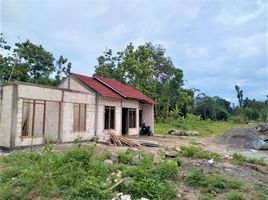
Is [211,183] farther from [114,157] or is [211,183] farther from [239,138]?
[239,138]

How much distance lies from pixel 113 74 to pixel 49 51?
312 inches

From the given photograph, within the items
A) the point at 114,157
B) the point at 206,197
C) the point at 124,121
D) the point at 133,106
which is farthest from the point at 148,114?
the point at 206,197

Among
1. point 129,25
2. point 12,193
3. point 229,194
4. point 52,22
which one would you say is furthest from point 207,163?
point 52,22

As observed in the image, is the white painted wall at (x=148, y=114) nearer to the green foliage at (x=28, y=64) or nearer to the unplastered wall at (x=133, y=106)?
the unplastered wall at (x=133, y=106)

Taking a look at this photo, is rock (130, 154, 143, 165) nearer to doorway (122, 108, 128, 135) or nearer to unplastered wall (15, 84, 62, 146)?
unplastered wall (15, 84, 62, 146)

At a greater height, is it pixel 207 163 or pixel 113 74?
pixel 113 74

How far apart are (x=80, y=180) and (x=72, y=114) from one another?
30.4ft

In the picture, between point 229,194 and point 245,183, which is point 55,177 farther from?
point 245,183

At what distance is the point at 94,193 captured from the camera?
574 centimetres

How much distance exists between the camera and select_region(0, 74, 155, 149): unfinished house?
12484 millimetres

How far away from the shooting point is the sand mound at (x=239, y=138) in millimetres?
17972

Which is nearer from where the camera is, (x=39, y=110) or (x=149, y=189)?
(x=149, y=189)

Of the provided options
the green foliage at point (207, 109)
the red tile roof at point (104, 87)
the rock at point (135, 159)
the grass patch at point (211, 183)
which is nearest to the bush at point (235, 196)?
the grass patch at point (211, 183)

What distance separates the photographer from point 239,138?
19.0 metres
